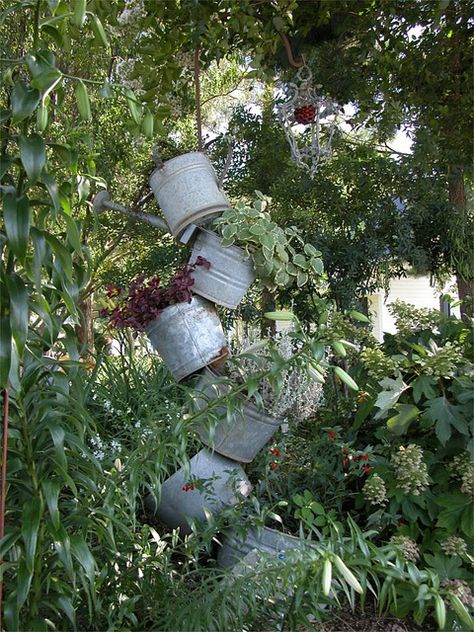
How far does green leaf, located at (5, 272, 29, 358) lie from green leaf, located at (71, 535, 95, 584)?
40 cm

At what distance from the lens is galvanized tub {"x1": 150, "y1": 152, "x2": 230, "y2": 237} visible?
7.97 feet

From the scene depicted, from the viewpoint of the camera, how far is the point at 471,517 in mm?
1930

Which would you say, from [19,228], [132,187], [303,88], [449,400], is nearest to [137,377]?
[449,400]

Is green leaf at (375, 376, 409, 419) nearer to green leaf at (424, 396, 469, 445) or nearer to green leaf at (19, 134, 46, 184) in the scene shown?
green leaf at (424, 396, 469, 445)

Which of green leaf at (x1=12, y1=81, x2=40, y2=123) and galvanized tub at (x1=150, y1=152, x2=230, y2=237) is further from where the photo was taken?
galvanized tub at (x1=150, y1=152, x2=230, y2=237)

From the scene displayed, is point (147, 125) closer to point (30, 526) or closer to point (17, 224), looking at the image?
point (17, 224)

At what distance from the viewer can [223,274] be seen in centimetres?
239

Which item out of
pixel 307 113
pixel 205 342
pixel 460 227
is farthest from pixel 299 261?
pixel 460 227

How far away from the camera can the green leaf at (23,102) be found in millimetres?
1031

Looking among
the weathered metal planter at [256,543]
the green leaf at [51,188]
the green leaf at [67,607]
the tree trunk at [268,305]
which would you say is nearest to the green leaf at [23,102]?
the green leaf at [51,188]

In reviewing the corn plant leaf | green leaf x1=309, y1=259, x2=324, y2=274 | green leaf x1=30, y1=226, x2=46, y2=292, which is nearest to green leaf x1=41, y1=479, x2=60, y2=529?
the corn plant leaf

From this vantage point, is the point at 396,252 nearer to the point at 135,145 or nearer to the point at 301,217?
the point at 301,217

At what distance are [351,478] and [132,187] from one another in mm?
3264

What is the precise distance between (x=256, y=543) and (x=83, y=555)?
0.95 meters
